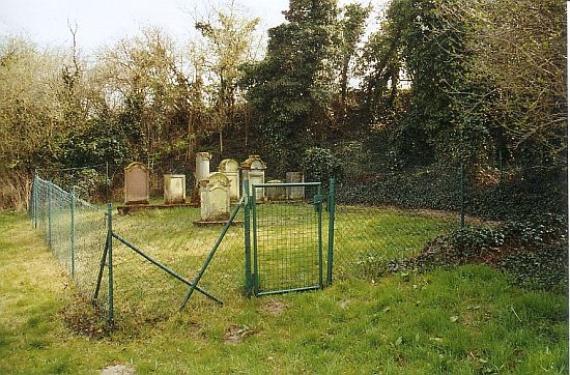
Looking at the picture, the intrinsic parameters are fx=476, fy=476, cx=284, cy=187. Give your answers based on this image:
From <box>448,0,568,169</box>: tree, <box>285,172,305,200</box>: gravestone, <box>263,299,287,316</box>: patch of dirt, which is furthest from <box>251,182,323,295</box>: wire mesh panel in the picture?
<box>448,0,568,169</box>: tree

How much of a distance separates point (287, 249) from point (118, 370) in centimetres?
345

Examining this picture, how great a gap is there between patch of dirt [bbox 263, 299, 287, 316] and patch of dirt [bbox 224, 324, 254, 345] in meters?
0.36

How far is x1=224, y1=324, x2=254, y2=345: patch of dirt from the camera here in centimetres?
371

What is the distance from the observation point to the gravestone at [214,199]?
8.80 metres

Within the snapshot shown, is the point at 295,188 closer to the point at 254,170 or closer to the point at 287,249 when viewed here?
the point at 254,170

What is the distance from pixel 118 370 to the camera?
325 cm

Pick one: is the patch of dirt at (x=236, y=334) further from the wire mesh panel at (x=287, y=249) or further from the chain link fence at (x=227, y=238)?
the wire mesh panel at (x=287, y=249)

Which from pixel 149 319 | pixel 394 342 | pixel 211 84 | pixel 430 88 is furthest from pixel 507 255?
pixel 211 84

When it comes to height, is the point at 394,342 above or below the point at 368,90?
below

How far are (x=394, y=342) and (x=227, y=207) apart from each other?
593 centimetres

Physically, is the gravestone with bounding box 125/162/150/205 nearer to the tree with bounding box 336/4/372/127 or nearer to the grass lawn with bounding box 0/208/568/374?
the grass lawn with bounding box 0/208/568/374

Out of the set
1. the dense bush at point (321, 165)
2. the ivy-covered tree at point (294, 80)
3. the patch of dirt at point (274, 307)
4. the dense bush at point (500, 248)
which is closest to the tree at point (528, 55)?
the dense bush at point (500, 248)

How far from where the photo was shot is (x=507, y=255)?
4934 mm

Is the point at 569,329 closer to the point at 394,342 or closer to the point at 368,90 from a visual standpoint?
the point at 394,342
